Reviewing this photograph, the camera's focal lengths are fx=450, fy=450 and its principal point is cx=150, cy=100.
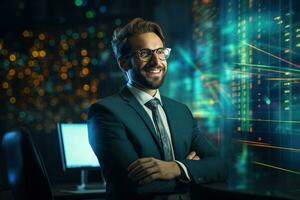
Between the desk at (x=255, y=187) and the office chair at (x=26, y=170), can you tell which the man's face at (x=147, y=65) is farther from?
the office chair at (x=26, y=170)

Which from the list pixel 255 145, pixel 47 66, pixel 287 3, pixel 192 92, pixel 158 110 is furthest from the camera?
pixel 47 66

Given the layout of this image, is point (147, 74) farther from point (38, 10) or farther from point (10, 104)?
point (10, 104)

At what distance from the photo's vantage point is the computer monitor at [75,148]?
3.04 meters

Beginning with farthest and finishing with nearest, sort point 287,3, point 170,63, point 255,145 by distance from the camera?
point 170,63
point 255,145
point 287,3

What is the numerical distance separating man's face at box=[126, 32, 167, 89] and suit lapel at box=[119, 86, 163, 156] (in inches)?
2.7

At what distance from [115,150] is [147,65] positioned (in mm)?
354

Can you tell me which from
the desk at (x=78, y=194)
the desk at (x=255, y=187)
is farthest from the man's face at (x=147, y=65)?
the desk at (x=78, y=194)

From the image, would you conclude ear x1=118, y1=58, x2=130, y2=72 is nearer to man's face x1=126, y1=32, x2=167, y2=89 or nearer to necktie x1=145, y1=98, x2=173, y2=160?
man's face x1=126, y1=32, x2=167, y2=89

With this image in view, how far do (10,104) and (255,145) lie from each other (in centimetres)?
421

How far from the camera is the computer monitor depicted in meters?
3.04

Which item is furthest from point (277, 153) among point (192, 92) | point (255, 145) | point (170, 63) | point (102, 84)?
point (102, 84)

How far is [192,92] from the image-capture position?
3.86 metres

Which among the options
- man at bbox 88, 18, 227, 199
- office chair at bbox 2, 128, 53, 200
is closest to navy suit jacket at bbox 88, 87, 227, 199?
man at bbox 88, 18, 227, 199

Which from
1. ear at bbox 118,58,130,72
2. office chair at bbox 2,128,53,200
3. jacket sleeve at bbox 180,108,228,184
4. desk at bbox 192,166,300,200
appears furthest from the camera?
office chair at bbox 2,128,53,200
